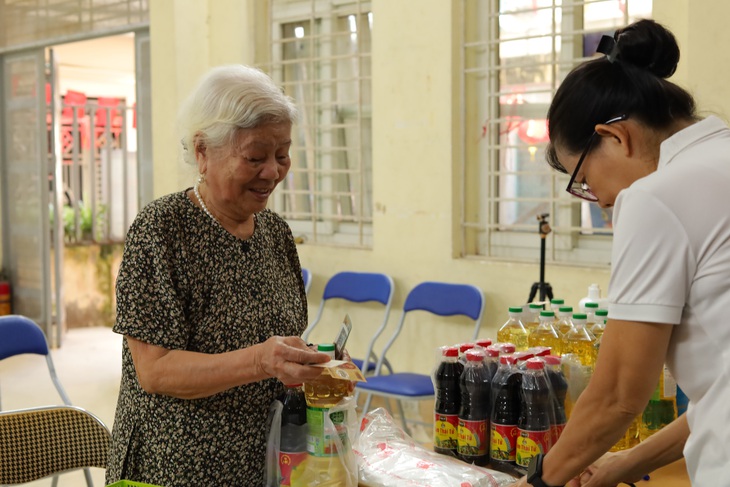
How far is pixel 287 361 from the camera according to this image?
5.91 feet

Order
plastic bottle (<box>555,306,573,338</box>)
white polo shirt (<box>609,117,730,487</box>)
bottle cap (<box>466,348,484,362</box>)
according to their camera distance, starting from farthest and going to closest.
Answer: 1. plastic bottle (<box>555,306,573,338</box>)
2. bottle cap (<box>466,348,484,362</box>)
3. white polo shirt (<box>609,117,730,487</box>)

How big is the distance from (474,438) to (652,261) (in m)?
0.93

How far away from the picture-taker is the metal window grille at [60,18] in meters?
7.11

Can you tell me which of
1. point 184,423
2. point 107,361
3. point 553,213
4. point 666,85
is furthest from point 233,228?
point 107,361

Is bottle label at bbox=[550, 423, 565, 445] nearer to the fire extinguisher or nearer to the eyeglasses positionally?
the eyeglasses

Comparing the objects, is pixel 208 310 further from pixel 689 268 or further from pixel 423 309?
pixel 423 309

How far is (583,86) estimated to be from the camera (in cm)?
152

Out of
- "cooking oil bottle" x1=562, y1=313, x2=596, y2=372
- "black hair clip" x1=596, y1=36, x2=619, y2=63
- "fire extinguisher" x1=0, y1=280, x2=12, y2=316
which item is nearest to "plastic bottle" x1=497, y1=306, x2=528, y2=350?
"cooking oil bottle" x1=562, y1=313, x2=596, y2=372

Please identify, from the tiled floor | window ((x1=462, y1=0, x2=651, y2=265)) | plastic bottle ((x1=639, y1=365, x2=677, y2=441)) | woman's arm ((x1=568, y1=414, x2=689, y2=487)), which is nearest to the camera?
woman's arm ((x1=568, y1=414, x2=689, y2=487))

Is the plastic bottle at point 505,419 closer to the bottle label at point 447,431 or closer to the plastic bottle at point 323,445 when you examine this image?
the bottle label at point 447,431

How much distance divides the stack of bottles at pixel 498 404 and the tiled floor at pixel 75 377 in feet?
10.6

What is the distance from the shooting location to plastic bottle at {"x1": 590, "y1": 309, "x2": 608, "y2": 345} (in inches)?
100

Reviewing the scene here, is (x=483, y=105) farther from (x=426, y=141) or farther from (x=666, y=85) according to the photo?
(x=666, y=85)

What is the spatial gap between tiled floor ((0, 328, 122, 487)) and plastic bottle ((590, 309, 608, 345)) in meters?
3.26
